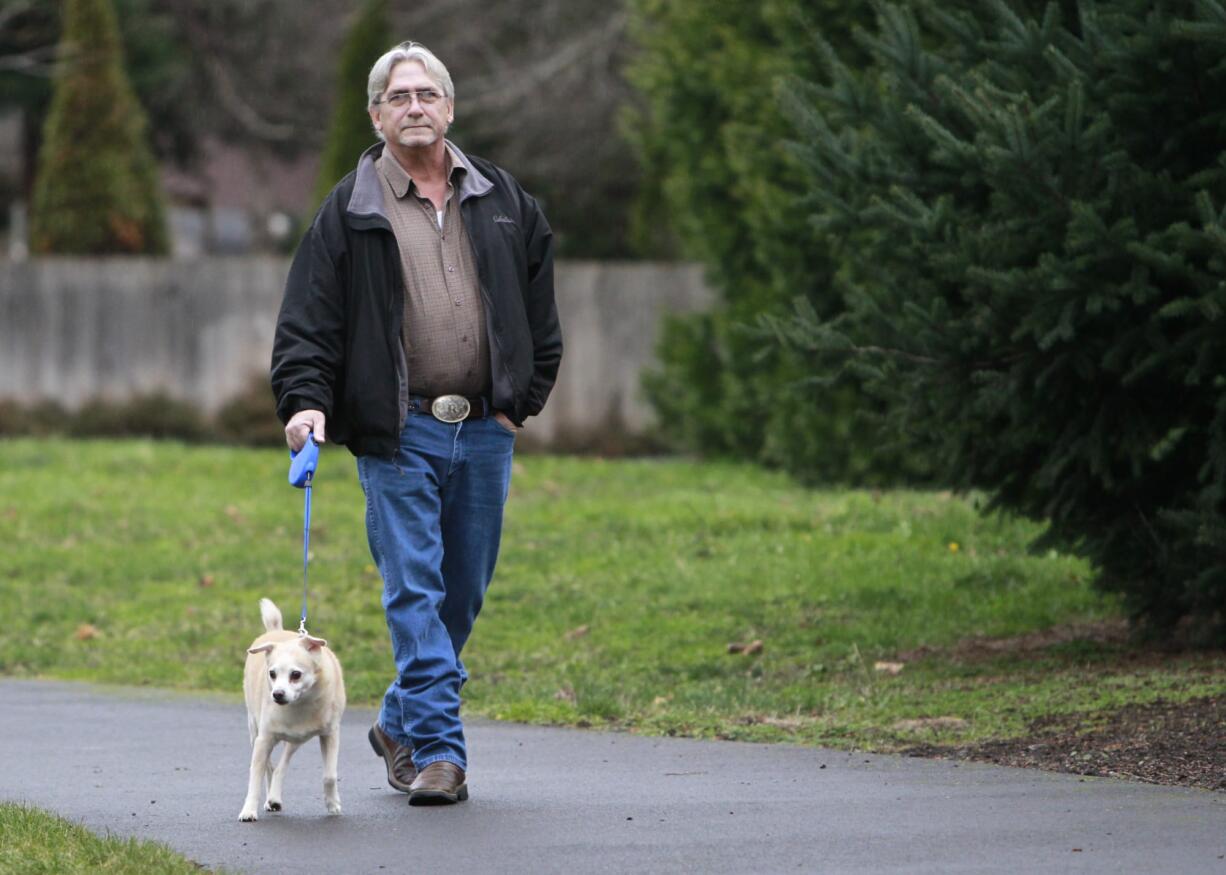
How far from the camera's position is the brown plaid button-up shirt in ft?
20.7

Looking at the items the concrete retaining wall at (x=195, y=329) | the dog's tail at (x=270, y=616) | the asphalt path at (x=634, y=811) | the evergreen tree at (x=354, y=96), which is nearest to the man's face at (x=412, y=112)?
the dog's tail at (x=270, y=616)

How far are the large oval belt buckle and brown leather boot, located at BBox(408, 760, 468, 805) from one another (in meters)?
1.03

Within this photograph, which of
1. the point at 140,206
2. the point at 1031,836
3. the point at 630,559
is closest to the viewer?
the point at 1031,836

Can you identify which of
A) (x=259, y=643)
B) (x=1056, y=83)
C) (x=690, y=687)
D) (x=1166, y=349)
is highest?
(x=1056, y=83)

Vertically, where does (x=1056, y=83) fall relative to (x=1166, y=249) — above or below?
above

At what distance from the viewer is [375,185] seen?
6.39m

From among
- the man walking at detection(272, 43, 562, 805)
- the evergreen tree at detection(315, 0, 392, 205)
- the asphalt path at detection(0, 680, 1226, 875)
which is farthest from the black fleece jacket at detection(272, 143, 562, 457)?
the evergreen tree at detection(315, 0, 392, 205)

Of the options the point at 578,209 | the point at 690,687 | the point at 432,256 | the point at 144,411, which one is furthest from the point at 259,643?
the point at 578,209

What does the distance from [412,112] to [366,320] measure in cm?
66

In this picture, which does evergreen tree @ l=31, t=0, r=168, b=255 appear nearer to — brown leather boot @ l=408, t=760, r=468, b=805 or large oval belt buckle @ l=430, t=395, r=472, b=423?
large oval belt buckle @ l=430, t=395, r=472, b=423

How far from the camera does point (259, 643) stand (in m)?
6.09

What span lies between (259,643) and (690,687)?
3.27m

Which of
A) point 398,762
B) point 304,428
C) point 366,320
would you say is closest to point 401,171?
point 366,320

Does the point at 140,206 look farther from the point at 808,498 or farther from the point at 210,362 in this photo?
the point at 808,498
